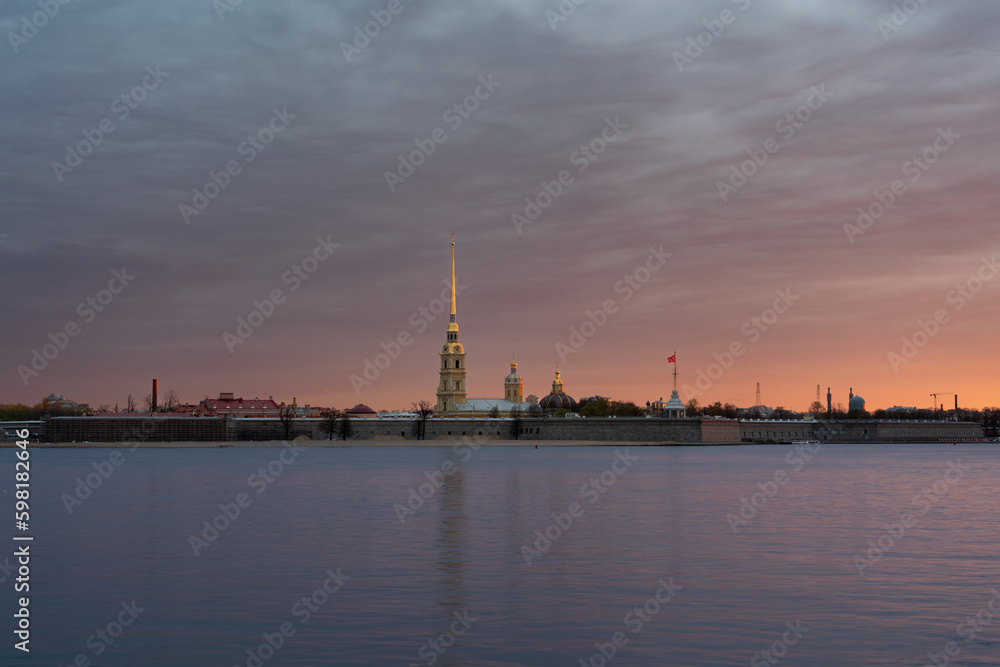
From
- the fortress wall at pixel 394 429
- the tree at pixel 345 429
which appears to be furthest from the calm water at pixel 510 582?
the tree at pixel 345 429

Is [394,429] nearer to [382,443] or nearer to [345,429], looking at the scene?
[345,429]

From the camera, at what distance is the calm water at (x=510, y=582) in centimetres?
1598

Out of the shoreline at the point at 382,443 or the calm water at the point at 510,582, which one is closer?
the calm water at the point at 510,582

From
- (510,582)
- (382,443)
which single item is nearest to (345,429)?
(382,443)

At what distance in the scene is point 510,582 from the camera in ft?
71.9

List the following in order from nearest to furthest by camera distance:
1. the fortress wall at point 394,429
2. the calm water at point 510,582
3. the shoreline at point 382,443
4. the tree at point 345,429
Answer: the calm water at point 510,582 → the shoreline at point 382,443 → the fortress wall at point 394,429 → the tree at point 345,429

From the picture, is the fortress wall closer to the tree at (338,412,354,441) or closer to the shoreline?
the tree at (338,412,354,441)

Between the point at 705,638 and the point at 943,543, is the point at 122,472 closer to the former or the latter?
the point at 943,543

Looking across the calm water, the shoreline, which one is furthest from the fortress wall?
the calm water

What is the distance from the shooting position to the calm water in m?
16.0

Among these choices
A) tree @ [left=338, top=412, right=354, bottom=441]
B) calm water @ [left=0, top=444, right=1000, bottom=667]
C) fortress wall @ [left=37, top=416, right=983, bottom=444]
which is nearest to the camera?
calm water @ [left=0, top=444, right=1000, bottom=667]

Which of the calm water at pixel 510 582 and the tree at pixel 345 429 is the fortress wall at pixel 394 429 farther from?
the calm water at pixel 510 582

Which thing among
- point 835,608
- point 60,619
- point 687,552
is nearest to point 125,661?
point 60,619

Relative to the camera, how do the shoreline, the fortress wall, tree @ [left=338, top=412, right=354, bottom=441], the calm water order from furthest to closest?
tree @ [left=338, top=412, right=354, bottom=441]
the fortress wall
the shoreline
the calm water
